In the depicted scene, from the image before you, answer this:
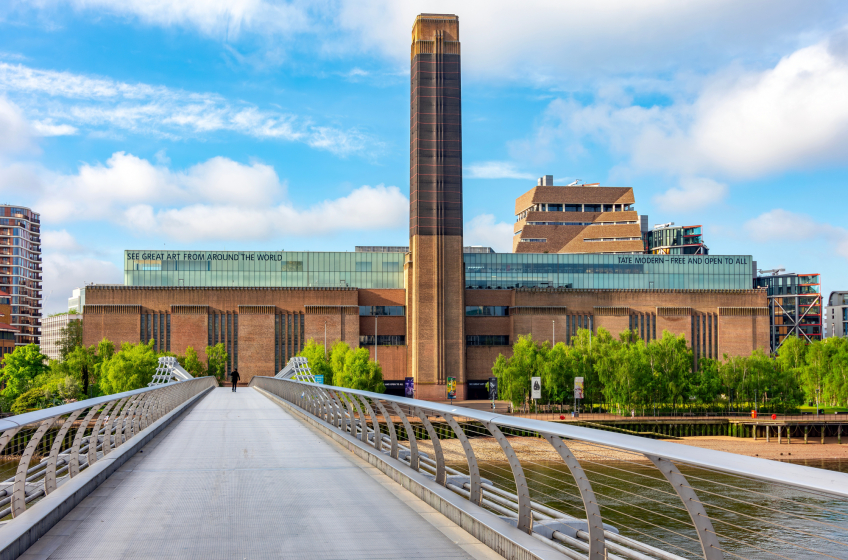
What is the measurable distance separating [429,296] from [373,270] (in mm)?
11899

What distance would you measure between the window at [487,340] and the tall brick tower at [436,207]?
5.36m

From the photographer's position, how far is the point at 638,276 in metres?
96.8

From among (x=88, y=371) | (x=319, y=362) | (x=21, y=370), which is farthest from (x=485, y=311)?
(x=21, y=370)

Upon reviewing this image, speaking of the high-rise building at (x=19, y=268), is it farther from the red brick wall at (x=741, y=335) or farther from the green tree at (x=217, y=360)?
the red brick wall at (x=741, y=335)

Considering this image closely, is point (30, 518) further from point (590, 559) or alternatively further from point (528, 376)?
point (528, 376)

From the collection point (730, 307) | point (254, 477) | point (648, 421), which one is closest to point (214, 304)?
point (648, 421)

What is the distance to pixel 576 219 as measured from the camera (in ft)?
405

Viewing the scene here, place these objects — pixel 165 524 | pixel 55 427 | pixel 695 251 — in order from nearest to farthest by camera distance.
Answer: pixel 165 524 < pixel 55 427 < pixel 695 251

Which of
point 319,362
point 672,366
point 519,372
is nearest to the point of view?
point 672,366

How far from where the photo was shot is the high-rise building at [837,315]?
14100 cm

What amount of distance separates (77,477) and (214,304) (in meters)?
81.8

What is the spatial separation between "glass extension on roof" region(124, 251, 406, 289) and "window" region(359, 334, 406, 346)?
6.81 m

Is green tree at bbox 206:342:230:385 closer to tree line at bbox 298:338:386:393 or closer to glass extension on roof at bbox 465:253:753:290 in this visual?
tree line at bbox 298:338:386:393

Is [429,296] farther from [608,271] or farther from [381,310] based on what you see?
[608,271]
